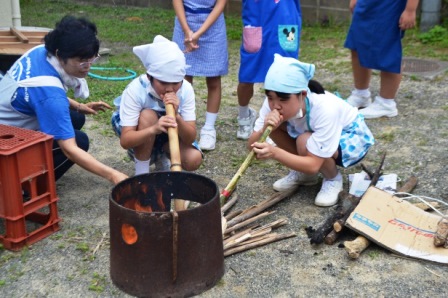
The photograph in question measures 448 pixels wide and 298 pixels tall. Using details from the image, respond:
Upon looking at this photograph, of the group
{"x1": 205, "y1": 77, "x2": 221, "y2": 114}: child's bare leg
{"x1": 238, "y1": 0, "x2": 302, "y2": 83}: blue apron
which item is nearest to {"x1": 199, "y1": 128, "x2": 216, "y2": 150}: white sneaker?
{"x1": 205, "y1": 77, "x2": 221, "y2": 114}: child's bare leg

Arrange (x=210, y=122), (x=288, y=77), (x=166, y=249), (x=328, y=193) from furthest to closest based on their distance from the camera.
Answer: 1. (x=210, y=122)
2. (x=328, y=193)
3. (x=288, y=77)
4. (x=166, y=249)

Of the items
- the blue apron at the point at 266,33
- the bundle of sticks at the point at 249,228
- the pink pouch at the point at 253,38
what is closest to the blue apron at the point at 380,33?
the blue apron at the point at 266,33

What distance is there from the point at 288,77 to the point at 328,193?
2.71 feet

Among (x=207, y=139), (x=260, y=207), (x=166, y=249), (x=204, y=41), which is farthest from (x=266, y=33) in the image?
(x=166, y=249)

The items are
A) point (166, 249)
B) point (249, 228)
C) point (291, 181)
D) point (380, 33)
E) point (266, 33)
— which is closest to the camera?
point (166, 249)

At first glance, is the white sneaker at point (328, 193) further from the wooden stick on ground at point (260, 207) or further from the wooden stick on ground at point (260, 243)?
the wooden stick on ground at point (260, 243)

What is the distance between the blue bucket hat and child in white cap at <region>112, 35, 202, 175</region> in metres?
0.50

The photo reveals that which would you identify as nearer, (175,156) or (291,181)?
(175,156)

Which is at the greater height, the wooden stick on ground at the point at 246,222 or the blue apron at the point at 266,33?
the blue apron at the point at 266,33

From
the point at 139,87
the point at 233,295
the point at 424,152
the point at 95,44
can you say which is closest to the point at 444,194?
the point at 424,152

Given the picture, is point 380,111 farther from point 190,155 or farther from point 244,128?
point 190,155

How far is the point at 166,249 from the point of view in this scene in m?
2.85

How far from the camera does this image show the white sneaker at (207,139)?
16.0ft

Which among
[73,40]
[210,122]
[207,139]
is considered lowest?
[207,139]
